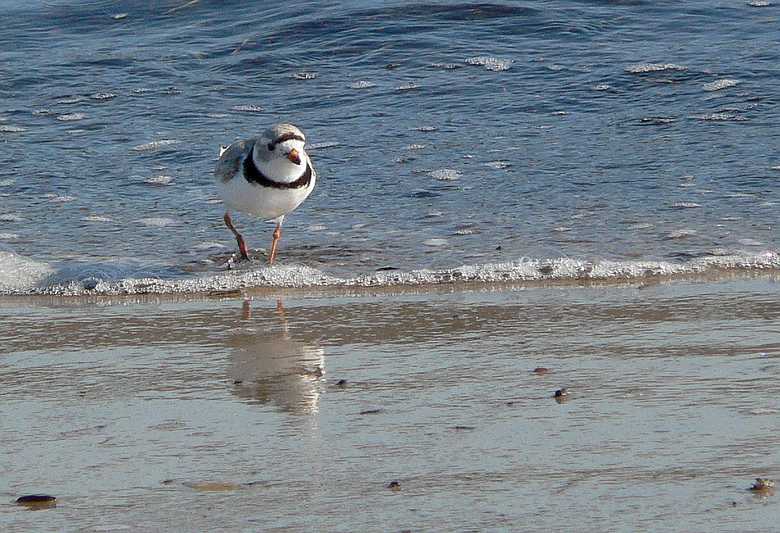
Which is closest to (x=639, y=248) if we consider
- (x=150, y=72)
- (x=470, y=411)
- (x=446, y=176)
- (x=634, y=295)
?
(x=634, y=295)

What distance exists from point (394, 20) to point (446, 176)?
415 cm

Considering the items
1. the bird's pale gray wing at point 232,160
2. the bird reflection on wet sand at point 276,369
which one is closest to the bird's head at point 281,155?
the bird's pale gray wing at point 232,160

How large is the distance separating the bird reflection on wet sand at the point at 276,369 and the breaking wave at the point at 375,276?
78 cm

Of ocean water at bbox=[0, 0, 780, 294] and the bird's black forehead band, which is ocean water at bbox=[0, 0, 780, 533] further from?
the bird's black forehead band

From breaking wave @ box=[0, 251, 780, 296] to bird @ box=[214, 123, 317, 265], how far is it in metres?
0.40

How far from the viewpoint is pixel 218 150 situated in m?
8.40

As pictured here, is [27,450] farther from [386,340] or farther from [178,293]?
[178,293]

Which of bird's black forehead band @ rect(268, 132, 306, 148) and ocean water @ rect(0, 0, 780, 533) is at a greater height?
bird's black forehead band @ rect(268, 132, 306, 148)

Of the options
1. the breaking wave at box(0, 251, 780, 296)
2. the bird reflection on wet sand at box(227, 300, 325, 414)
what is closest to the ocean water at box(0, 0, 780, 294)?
the breaking wave at box(0, 251, 780, 296)

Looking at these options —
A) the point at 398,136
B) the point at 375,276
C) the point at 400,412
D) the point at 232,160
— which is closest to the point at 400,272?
the point at 375,276

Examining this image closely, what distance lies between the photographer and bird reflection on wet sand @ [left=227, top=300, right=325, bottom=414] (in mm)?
3814

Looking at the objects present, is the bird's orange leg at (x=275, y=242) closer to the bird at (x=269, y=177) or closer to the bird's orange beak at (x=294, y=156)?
the bird at (x=269, y=177)

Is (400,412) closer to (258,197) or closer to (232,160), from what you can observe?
(258,197)

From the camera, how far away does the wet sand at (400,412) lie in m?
2.90
